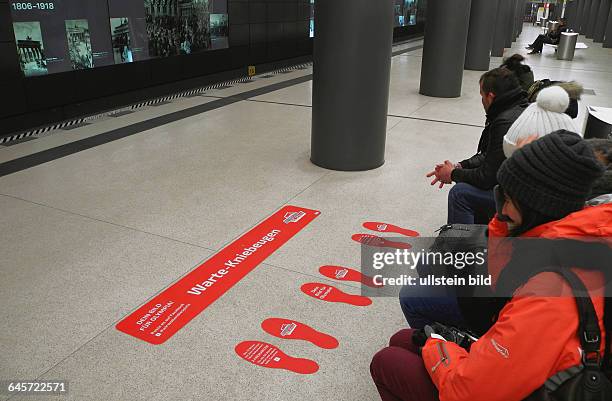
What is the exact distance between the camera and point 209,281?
3217mm

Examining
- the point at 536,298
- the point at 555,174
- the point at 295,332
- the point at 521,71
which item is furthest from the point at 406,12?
the point at 536,298

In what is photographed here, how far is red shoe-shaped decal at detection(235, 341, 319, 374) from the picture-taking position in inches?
97.9

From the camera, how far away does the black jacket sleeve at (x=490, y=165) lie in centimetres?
310

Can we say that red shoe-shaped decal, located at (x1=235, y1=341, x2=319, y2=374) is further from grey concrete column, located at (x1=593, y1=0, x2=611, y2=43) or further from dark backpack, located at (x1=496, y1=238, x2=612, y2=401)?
grey concrete column, located at (x1=593, y1=0, x2=611, y2=43)

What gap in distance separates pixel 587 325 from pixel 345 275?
7.11 ft

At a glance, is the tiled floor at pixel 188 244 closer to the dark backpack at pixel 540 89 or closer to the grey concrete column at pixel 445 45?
the dark backpack at pixel 540 89

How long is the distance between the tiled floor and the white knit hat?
49.2 inches

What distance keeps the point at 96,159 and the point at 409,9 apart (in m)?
19.3

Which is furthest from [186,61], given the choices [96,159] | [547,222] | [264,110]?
[547,222]

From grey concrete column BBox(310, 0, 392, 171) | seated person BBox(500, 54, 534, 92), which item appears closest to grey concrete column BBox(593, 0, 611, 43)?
grey concrete column BBox(310, 0, 392, 171)

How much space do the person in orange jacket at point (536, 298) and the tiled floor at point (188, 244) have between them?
106cm

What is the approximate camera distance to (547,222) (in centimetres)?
142

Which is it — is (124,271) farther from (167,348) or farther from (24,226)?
(24,226)

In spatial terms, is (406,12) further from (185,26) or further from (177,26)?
(177,26)
